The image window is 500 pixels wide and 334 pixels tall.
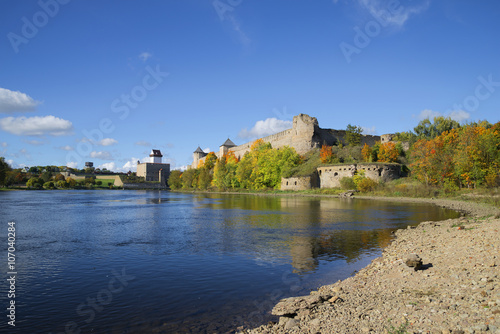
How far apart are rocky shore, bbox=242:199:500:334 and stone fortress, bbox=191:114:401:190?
3505cm

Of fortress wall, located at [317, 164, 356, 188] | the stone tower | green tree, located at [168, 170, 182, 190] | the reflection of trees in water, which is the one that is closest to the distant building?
green tree, located at [168, 170, 182, 190]

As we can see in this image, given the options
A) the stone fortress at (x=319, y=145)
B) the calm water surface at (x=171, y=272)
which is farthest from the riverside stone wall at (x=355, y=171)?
the calm water surface at (x=171, y=272)

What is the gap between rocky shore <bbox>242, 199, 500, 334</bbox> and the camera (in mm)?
4344

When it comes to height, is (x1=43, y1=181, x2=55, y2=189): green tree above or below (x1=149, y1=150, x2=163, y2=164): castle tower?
below

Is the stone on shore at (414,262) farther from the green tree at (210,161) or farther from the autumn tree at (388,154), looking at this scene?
the green tree at (210,161)

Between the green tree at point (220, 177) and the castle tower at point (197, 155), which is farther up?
the castle tower at point (197, 155)

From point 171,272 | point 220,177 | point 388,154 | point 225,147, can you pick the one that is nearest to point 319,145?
point 388,154

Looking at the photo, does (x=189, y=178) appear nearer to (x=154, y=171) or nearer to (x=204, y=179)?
(x=204, y=179)

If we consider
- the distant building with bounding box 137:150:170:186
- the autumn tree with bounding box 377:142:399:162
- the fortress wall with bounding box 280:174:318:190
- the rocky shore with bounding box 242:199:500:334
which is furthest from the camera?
the distant building with bounding box 137:150:170:186

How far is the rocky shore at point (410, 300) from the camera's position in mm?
4344

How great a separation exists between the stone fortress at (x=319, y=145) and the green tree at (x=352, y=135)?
4.48ft

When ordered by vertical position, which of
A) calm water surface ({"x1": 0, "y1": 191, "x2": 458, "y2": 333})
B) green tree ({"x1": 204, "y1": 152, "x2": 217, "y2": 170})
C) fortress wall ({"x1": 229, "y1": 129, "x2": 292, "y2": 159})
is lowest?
calm water surface ({"x1": 0, "y1": 191, "x2": 458, "y2": 333})

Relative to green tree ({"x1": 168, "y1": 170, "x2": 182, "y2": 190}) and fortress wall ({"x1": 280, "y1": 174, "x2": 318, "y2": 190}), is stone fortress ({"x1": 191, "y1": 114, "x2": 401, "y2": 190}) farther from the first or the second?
green tree ({"x1": 168, "y1": 170, "x2": 182, "y2": 190})

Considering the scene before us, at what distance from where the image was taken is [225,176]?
64.3 m
